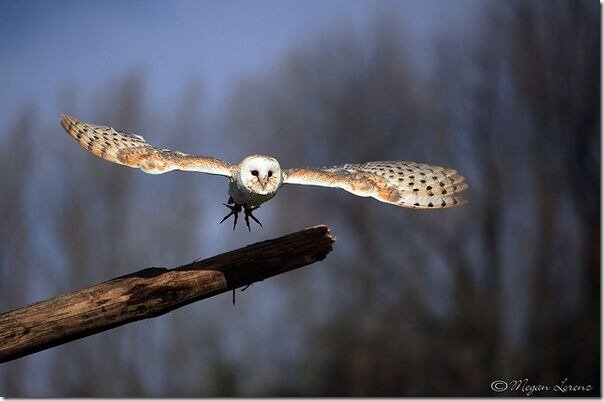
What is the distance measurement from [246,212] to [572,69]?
1.92m

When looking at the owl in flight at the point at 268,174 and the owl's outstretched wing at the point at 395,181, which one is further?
the owl's outstretched wing at the point at 395,181

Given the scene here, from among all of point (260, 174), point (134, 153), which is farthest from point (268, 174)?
point (134, 153)

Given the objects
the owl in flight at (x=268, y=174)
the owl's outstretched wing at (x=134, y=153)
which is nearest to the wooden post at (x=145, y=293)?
the owl in flight at (x=268, y=174)

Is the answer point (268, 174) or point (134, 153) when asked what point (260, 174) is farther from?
point (134, 153)

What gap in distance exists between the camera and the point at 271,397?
10.1 feet

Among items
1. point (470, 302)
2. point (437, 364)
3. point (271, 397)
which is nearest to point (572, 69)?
point (470, 302)

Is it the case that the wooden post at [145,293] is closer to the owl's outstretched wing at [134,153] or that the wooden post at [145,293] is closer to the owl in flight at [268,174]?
the owl in flight at [268,174]

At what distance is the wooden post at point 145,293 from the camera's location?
1.51 meters

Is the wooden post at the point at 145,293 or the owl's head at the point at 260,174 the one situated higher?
the owl's head at the point at 260,174

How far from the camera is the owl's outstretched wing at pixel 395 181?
1.54m

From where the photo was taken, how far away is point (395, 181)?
1660mm

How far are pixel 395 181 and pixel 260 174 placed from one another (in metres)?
0.38

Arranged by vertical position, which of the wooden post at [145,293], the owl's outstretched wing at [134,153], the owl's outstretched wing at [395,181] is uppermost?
the owl's outstretched wing at [134,153]

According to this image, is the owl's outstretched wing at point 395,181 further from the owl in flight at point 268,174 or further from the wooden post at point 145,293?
the wooden post at point 145,293
